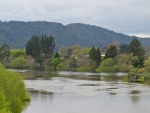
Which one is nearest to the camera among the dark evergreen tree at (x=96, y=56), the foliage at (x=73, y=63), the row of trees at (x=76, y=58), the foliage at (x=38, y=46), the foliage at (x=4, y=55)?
the row of trees at (x=76, y=58)

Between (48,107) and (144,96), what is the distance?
423 inches

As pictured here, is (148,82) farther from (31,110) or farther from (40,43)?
(40,43)

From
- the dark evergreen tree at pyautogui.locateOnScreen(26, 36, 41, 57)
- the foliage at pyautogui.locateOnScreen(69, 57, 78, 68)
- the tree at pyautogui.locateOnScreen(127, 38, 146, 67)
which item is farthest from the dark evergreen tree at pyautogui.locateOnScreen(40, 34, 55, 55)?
the tree at pyautogui.locateOnScreen(127, 38, 146, 67)

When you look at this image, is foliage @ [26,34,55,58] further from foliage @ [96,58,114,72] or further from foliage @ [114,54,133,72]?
foliage @ [114,54,133,72]

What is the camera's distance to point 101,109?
83.2ft

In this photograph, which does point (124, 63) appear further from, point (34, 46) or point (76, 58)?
point (34, 46)

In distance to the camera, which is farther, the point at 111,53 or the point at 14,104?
the point at 111,53

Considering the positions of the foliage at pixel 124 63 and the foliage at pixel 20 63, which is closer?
the foliage at pixel 124 63

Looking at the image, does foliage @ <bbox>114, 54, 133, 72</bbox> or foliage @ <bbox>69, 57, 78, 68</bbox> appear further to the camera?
foliage @ <bbox>69, 57, 78, 68</bbox>

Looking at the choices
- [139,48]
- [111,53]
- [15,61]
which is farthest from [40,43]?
[139,48]

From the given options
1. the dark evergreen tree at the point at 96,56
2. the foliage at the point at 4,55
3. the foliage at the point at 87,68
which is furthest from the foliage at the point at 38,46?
the dark evergreen tree at the point at 96,56

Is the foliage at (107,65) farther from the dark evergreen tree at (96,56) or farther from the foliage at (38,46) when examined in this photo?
the foliage at (38,46)

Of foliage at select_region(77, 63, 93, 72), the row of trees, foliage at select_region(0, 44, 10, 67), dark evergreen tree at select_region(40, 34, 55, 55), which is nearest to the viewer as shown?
the row of trees

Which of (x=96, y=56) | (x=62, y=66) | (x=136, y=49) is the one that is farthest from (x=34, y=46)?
(x=136, y=49)
